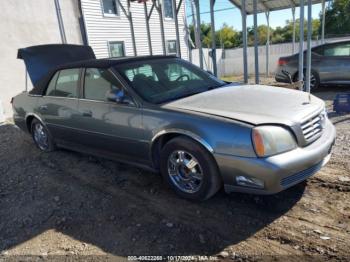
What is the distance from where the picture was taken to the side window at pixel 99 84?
4027mm

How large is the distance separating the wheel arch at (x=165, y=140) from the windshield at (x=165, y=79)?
1.36ft

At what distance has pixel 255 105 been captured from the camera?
337 cm

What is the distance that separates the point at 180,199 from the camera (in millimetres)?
3639

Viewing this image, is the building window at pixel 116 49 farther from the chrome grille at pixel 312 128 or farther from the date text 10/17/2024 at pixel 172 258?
the date text 10/17/2024 at pixel 172 258

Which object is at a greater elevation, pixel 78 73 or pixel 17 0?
pixel 17 0

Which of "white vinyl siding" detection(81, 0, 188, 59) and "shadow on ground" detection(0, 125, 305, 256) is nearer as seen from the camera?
"shadow on ground" detection(0, 125, 305, 256)

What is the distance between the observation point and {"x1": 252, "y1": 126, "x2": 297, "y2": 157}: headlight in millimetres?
2869

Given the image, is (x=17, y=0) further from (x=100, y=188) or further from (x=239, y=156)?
(x=239, y=156)

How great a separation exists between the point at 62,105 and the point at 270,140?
3.17 metres

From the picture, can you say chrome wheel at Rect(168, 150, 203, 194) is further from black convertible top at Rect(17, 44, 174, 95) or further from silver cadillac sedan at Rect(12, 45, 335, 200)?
black convertible top at Rect(17, 44, 174, 95)

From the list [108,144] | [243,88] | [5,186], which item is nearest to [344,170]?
[243,88]

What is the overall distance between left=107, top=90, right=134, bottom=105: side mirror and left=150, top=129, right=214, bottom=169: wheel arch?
1.79 ft

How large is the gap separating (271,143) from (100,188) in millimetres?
2277

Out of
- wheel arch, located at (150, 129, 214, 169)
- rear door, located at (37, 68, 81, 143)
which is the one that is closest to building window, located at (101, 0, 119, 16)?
rear door, located at (37, 68, 81, 143)
